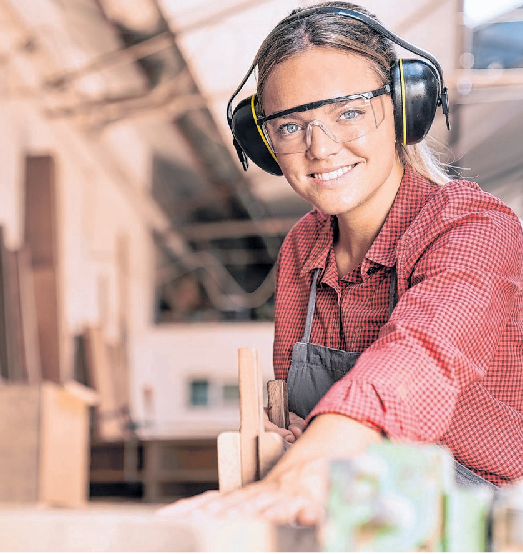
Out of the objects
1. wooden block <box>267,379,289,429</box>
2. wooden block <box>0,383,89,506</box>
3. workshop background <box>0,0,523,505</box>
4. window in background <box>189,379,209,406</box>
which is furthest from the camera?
window in background <box>189,379,209,406</box>

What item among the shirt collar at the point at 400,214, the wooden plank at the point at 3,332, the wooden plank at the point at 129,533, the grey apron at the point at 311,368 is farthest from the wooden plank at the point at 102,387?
the wooden plank at the point at 129,533

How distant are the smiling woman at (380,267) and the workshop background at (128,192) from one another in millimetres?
1554

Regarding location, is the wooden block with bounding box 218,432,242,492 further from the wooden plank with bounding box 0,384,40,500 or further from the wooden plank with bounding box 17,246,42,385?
the wooden plank with bounding box 17,246,42,385

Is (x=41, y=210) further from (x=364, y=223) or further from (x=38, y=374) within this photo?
(x=364, y=223)

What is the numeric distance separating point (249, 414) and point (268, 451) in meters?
0.06

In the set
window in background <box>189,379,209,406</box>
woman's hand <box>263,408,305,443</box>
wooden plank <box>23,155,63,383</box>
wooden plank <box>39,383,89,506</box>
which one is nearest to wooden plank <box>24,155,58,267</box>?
wooden plank <box>23,155,63,383</box>

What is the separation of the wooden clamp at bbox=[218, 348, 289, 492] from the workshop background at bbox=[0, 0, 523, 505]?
7.42 ft

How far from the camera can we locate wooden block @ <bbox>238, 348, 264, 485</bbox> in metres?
1.18

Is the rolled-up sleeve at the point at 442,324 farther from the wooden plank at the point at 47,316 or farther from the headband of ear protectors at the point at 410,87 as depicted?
the wooden plank at the point at 47,316

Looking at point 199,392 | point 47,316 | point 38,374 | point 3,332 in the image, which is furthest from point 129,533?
point 199,392

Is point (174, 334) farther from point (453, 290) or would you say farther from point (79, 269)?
point (453, 290)

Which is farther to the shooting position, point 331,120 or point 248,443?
point 331,120

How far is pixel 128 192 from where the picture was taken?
460 inches

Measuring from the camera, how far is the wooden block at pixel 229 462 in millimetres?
1182
